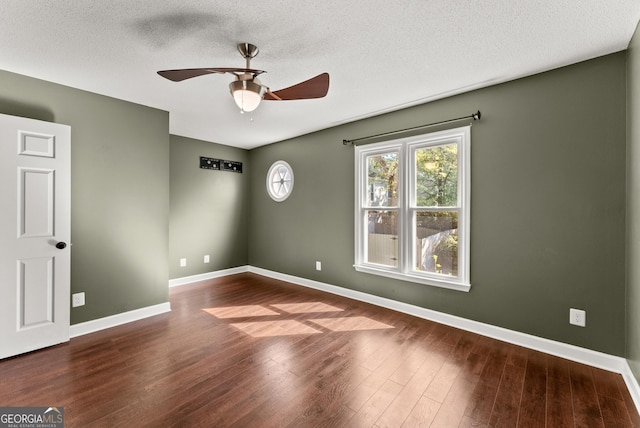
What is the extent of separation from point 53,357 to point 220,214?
10.3ft

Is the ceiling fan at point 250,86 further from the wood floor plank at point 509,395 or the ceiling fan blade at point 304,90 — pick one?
the wood floor plank at point 509,395

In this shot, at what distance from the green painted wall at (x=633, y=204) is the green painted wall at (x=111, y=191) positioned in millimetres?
4403

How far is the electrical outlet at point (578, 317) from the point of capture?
7.74 feet

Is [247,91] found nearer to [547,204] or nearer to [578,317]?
[547,204]

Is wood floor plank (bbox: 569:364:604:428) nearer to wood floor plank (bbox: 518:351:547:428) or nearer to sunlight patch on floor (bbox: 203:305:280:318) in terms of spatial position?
wood floor plank (bbox: 518:351:547:428)

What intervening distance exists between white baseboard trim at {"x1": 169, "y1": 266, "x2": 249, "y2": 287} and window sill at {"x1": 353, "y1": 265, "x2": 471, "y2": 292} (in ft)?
8.65

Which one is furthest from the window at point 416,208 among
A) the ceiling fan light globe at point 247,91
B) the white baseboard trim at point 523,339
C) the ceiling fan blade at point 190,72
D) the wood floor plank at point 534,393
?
the ceiling fan blade at point 190,72

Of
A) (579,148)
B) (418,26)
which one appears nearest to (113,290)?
(418,26)

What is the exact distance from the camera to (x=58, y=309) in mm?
2658

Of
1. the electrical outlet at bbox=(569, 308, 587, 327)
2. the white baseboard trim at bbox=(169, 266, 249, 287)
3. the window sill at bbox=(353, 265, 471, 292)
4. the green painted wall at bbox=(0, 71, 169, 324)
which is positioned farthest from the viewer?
the white baseboard trim at bbox=(169, 266, 249, 287)

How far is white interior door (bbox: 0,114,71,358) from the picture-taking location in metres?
2.42

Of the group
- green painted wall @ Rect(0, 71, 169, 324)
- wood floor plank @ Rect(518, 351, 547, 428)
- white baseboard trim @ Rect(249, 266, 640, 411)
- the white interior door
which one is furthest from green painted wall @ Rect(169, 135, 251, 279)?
wood floor plank @ Rect(518, 351, 547, 428)

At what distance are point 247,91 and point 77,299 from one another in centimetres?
279

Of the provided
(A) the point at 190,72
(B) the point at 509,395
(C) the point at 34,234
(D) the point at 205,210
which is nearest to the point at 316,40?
(A) the point at 190,72
